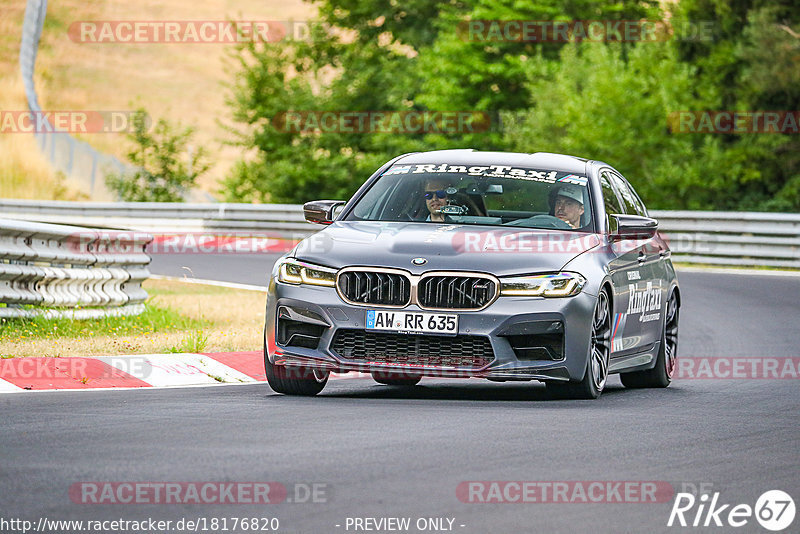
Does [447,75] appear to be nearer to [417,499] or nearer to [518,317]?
[518,317]

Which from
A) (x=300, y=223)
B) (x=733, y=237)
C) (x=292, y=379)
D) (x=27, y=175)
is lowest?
(x=27, y=175)

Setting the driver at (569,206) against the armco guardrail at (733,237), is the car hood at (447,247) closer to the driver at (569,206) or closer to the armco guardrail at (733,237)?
the driver at (569,206)

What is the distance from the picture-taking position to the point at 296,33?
55.9 m

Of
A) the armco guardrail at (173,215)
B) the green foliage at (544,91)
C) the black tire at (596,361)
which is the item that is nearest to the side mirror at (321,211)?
the black tire at (596,361)

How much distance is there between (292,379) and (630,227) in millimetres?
2584

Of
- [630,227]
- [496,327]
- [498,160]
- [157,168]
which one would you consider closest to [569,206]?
[630,227]

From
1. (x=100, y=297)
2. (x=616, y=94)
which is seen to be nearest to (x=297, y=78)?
(x=616, y=94)

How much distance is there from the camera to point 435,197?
10.9m

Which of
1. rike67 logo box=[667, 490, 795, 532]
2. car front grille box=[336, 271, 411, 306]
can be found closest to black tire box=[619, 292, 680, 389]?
car front grille box=[336, 271, 411, 306]

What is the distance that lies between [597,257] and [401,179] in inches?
69.9

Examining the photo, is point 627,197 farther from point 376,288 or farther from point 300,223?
point 300,223

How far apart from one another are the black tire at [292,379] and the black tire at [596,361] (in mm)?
1560

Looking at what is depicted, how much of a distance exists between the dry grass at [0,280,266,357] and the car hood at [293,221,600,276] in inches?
107

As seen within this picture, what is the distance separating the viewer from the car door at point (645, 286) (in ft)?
36.3
